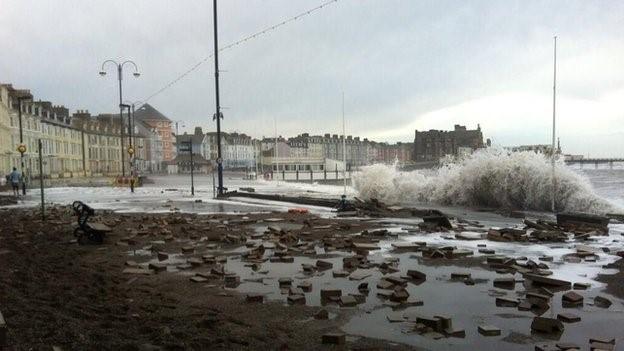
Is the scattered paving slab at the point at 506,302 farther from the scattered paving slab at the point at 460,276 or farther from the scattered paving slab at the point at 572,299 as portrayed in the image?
the scattered paving slab at the point at 460,276

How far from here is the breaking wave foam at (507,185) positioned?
78.3 ft

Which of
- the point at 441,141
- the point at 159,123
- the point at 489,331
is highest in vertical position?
the point at 159,123

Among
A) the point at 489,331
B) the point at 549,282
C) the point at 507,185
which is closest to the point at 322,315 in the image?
the point at 489,331

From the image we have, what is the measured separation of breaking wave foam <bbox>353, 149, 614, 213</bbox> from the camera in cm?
2386

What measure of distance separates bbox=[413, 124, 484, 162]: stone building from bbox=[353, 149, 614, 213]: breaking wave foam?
102811 mm

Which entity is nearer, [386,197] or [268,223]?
[268,223]

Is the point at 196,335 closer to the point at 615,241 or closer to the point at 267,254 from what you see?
the point at 267,254

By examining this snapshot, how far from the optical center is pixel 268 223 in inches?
613

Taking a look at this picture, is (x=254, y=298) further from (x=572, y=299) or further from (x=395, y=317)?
(x=572, y=299)

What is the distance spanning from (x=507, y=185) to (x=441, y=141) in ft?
450

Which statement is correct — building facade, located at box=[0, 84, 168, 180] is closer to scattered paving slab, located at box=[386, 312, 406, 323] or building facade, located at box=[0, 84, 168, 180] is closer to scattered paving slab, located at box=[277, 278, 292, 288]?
scattered paving slab, located at box=[277, 278, 292, 288]

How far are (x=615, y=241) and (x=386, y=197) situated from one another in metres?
21.9

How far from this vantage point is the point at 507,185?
25797 mm

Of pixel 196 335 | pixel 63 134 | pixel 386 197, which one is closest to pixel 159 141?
pixel 63 134
